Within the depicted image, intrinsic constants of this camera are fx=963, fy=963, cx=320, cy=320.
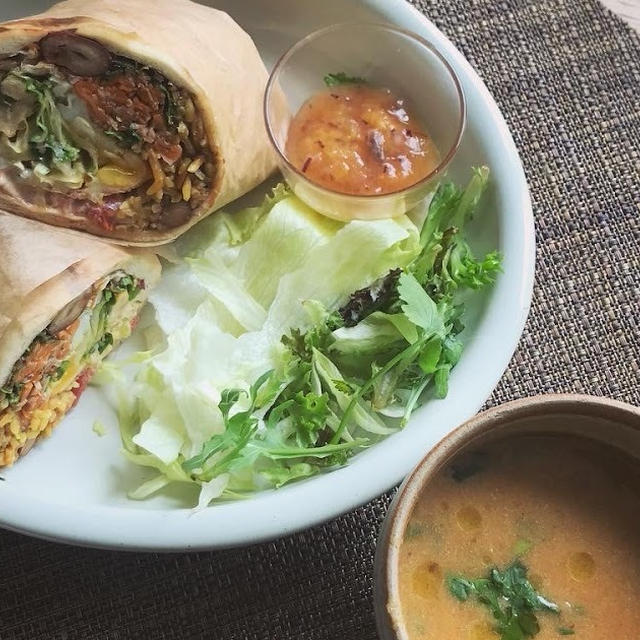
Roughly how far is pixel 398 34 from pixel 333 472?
93cm

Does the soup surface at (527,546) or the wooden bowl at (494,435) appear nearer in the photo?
the wooden bowl at (494,435)

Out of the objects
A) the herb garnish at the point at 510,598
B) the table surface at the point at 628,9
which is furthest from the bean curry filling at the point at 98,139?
the table surface at the point at 628,9

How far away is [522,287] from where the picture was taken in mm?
1794

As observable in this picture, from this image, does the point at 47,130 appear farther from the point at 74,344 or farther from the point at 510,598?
the point at 510,598

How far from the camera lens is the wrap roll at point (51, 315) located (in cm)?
A: 175

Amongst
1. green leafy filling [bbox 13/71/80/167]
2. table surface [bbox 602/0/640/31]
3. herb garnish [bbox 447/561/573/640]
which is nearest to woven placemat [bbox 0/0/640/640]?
table surface [bbox 602/0/640/31]

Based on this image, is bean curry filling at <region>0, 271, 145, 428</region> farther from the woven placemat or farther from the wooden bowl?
the wooden bowl

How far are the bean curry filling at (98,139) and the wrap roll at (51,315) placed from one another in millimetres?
87

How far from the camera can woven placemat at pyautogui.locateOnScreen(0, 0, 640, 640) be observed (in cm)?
178

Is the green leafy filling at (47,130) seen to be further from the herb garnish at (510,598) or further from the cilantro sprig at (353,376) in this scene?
the herb garnish at (510,598)

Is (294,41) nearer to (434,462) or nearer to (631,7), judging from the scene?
(631,7)

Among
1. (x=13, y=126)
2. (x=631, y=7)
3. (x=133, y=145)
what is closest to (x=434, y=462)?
(x=133, y=145)

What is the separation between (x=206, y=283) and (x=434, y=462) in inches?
28.6

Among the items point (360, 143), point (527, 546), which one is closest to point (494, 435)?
point (527, 546)
